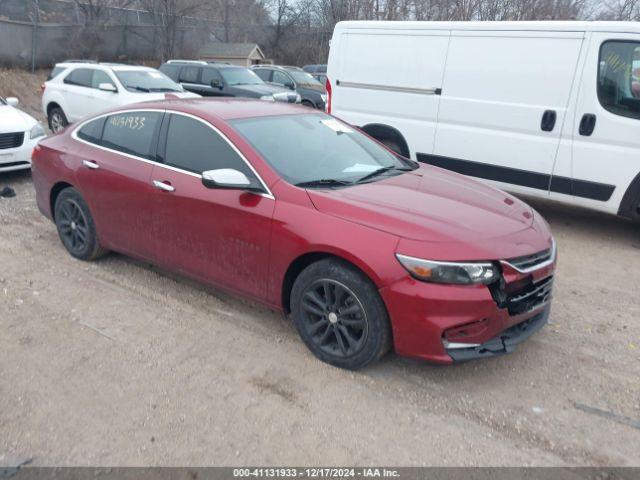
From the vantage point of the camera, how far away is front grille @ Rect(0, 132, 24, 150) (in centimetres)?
758

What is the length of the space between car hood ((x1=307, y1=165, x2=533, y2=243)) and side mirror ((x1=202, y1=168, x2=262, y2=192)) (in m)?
0.41

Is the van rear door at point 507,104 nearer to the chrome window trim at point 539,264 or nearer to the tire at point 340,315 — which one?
the chrome window trim at point 539,264

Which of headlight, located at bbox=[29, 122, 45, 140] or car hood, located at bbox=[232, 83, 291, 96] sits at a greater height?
car hood, located at bbox=[232, 83, 291, 96]

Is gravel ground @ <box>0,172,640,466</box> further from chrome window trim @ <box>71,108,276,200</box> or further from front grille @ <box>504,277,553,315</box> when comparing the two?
chrome window trim @ <box>71,108,276,200</box>

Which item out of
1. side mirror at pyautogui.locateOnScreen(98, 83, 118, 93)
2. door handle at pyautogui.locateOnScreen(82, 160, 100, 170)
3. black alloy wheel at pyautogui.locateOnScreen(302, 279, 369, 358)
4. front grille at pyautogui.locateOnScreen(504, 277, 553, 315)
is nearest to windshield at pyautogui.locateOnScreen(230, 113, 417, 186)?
black alloy wheel at pyautogui.locateOnScreen(302, 279, 369, 358)

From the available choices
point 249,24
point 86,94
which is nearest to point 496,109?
point 86,94

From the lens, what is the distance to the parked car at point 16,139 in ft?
25.0

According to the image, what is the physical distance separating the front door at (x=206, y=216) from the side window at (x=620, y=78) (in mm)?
4225

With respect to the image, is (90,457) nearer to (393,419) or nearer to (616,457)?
(393,419)

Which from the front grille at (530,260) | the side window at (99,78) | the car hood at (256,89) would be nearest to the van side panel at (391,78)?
the front grille at (530,260)

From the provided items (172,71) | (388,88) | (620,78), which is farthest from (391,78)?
(172,71)

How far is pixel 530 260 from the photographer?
329 centimetres

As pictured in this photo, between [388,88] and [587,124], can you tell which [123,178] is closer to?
[388,88]

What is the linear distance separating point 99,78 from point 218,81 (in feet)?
11.2
